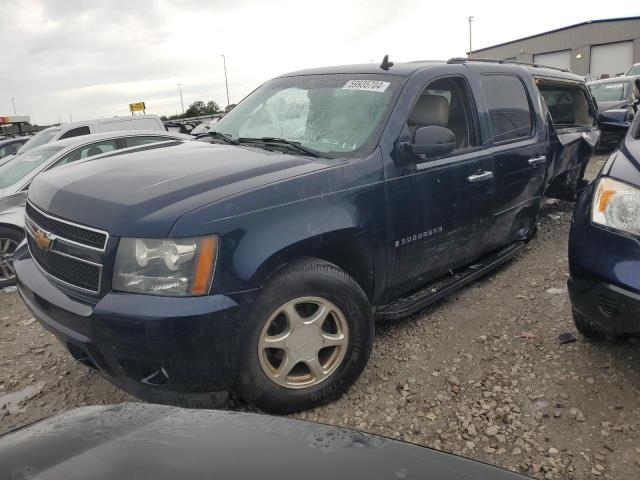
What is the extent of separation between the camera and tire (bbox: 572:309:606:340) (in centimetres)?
305

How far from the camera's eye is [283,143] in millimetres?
3154

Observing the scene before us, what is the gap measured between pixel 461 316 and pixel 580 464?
1.57m

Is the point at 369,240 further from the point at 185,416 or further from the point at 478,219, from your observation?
the point at 185,416

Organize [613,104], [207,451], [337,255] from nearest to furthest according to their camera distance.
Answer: [207,451]
[337,255]
[613,104]

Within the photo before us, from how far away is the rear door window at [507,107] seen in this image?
3877 millimetres

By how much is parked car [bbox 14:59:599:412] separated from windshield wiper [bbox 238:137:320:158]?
0.05 feet

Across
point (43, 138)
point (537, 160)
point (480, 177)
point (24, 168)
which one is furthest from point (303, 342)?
point (43, 138)

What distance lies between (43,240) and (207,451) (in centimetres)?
193

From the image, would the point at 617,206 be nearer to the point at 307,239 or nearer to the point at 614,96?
the point at 307,239

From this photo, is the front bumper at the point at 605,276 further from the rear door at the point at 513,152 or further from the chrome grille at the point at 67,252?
the chrome grille at the point at 67,252

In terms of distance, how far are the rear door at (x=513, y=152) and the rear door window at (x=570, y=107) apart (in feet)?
3.59

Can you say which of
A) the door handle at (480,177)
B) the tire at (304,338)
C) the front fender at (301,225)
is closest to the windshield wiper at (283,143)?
the front fender at (301,225)

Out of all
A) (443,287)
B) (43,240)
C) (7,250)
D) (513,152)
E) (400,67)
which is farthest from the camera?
(7,250)

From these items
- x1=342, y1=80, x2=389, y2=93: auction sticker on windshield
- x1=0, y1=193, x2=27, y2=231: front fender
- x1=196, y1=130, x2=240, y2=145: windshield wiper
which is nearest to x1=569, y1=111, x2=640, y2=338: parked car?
x1=342, y1=80, x2=389, y2=93: auction sticker on windshield
